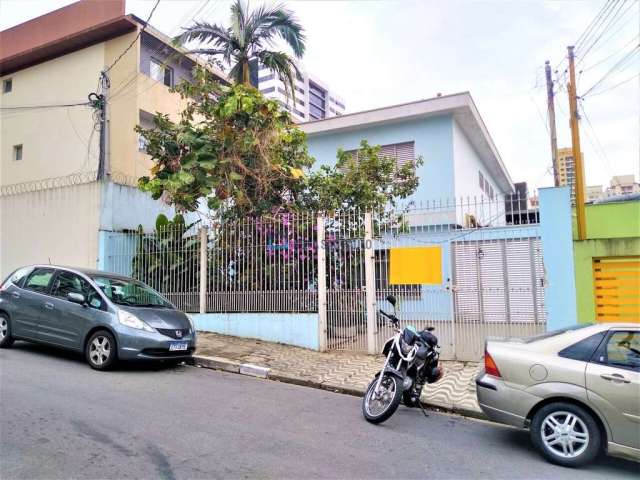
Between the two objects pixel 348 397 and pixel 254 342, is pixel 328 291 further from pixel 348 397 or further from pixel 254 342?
pixel 348 397

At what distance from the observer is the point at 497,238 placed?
8.50 m

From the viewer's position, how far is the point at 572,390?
4.27 meters

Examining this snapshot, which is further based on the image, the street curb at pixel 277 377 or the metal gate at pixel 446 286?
the metal gate at pixel 446 286

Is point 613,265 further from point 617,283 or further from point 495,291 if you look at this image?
point 495,291

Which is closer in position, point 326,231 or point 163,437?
point 163,437

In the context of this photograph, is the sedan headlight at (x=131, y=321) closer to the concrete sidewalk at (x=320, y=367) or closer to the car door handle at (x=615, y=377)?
the concrete sidewalk at (x=320, y=367)

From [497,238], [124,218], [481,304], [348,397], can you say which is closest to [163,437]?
[348,397]

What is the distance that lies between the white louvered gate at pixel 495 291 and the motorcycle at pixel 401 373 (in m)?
3.05

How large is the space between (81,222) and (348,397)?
384 inches

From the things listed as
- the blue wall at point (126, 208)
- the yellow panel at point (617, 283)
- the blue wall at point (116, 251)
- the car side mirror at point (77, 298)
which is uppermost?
the blue wall at point (126, 208)

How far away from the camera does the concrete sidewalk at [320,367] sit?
6.54 m

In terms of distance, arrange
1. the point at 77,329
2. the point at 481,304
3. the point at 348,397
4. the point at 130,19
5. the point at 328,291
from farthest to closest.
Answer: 1. the point at 130,19
2. the point at 328,291
3. the point at 481,304
4. the point at 77,329
5. the point at 348,397

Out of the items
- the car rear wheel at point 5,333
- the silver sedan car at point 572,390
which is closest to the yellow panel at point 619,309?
the silver sedan car at point 572,390

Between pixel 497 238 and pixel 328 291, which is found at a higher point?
pixel 497 238
